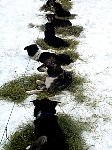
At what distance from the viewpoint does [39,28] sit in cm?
1320

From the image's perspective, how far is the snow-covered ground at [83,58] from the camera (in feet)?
25.4

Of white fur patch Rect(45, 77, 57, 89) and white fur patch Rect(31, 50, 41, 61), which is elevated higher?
white fur patch Rect(45, 77, 57, 89)

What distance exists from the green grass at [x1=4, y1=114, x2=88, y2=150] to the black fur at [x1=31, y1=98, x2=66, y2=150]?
322 millimetres

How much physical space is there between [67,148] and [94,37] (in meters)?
6.64

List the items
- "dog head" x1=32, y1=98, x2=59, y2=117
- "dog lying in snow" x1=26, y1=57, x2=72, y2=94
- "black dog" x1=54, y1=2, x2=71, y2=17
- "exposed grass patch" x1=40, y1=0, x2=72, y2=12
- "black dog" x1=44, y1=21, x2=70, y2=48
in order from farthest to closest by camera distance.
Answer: "exposed grass patch" x1=40, y1=0, x2=72, y2=12
"black dog" x1=54, y1=2, x2=71, y2=17
"black dog" x1=44, y1=21, x2=70, y2=48
"dog lying in snow" x1=26, y1=57, x2=72, y2=94
"dog head" x1=32, y1=98, x2=59, y2=117

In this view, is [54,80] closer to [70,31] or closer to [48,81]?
[48,81]

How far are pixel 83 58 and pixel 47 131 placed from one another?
194 inches

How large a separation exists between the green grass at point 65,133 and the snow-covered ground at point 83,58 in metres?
0.17

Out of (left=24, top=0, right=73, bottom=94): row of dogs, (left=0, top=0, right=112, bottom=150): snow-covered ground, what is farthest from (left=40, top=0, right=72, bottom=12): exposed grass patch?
(left=24, top=0, right=73, bottom=94): row of dogs

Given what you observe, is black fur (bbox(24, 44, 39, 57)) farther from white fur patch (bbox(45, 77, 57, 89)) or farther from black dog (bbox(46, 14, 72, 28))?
black dog (bbox(46, 14, 72, 28))

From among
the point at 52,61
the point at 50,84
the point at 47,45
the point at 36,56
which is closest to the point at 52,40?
the point at 47,45

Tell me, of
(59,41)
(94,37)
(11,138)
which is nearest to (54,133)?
(11,138)

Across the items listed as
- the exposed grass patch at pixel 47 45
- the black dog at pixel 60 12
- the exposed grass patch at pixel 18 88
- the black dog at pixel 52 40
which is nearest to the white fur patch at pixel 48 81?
the exposed grass patch at pixel 18 88

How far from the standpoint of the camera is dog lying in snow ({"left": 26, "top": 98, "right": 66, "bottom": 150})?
6.18m
